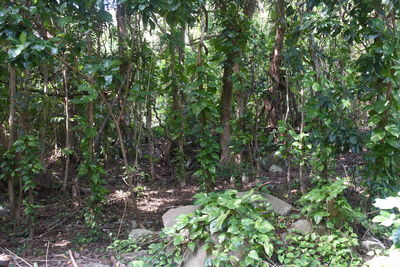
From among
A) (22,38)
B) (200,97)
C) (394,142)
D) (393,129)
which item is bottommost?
(394,142)

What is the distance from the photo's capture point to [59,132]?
245 inches

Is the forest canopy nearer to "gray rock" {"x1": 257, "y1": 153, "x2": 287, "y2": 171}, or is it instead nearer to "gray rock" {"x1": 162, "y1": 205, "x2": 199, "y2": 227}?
"gray rock" {"x1": 257, "y1": 153, "x2": 287, "y2": 171}

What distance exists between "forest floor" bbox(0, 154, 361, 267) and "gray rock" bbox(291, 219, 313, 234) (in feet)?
3.31

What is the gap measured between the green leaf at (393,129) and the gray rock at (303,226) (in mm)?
1179

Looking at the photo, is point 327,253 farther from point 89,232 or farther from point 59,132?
point 59,132

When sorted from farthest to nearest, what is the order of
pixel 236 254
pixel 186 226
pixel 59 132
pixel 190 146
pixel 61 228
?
pixel 190 146, pixel 59 132, pixel 61 228, pixel 186 226, pixel 236 254

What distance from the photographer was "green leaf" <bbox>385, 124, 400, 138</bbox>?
358 cm

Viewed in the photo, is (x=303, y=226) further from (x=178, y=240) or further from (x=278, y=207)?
(x=178, y=240)

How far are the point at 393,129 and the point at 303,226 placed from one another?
1.28 m

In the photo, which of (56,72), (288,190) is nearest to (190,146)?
(288,190)

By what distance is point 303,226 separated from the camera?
371 cm

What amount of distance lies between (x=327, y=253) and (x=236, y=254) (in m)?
0.86

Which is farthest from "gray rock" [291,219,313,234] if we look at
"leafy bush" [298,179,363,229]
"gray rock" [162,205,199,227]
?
"gray rock" [162,205,199,227]

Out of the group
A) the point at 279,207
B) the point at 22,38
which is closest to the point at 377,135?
the point at 279,207
